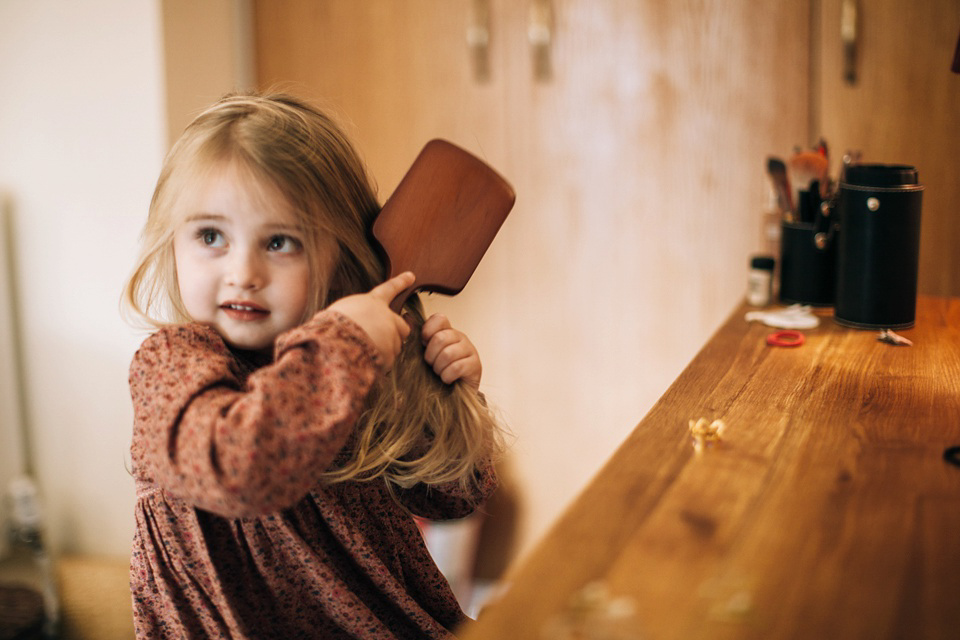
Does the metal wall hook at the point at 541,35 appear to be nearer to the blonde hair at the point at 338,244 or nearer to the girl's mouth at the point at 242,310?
the blonde hair at the point at 338,244

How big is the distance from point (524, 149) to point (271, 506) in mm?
1335

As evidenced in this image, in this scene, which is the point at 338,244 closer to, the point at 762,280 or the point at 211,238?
the point at 211,238

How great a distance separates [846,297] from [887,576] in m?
0.74

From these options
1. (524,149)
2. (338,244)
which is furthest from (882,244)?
(524,149)

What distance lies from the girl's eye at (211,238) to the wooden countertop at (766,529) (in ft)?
1.41

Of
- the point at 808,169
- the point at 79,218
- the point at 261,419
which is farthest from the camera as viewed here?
the point at 79,218

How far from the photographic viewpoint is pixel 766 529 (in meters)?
0.59

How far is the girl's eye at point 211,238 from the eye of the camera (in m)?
0.88

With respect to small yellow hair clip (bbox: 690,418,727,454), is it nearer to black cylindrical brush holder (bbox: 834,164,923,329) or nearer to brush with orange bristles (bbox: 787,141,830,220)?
black cylindrical brush holder (bbox: 834,164,923,329)

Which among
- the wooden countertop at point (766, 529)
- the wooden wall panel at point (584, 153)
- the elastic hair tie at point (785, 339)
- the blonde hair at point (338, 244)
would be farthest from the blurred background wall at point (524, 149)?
the wooden countertop at point (766, 529)

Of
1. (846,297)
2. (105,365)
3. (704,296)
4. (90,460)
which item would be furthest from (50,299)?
(846,297)

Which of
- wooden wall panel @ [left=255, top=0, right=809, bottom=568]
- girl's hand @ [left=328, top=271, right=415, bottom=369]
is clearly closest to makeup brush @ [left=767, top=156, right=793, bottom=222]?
wooden wall panel @ [left=255, top=0, right=809, bottom=568]

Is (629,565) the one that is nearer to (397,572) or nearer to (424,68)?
(397,572)

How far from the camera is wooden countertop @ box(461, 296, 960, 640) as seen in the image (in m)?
0.49
